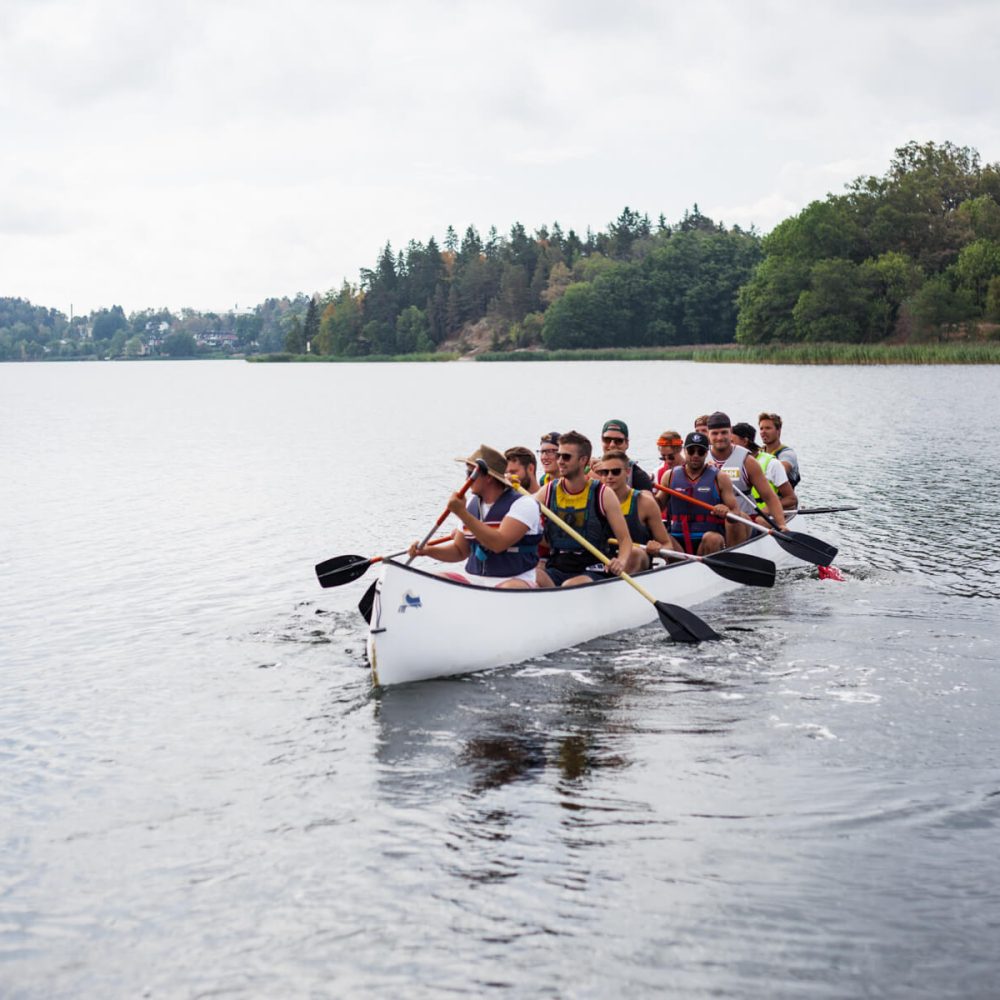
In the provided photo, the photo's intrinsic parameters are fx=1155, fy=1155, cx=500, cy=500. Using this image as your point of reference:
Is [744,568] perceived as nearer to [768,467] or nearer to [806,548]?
[806,548]

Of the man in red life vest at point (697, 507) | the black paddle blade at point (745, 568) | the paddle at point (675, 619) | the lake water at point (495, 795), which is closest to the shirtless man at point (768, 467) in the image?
the lake water at point (495, 795)

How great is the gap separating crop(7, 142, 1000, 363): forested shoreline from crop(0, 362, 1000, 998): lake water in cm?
5416

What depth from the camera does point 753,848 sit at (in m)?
5.54

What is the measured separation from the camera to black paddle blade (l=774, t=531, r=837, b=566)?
12328 millimetres

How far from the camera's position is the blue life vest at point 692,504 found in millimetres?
11727

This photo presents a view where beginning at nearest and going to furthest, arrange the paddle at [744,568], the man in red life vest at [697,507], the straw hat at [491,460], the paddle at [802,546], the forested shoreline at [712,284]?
the straw hat at [491,460] → the paddle at [744,568] → the man in red life vest at [697,507] → the paddle at [802,546] → the forested shoreline at [712,284]

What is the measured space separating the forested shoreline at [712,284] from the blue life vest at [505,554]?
5518 cm

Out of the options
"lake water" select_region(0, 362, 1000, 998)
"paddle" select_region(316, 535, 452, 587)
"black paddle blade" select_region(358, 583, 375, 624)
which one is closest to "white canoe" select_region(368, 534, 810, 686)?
"lake water" select_region(0, 362, 1000, 998)

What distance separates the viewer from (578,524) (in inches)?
375

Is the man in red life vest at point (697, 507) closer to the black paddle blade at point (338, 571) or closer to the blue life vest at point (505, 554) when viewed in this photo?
the blue life vest at point (505, 554)

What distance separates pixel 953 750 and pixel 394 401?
50552 mm

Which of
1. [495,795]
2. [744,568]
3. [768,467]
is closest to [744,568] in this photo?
[744,568]

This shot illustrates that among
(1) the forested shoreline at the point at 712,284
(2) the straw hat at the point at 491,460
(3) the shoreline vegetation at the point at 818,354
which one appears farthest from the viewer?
(1) the forested shoreline at the point at 712,284

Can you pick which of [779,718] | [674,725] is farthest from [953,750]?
[674,725]
